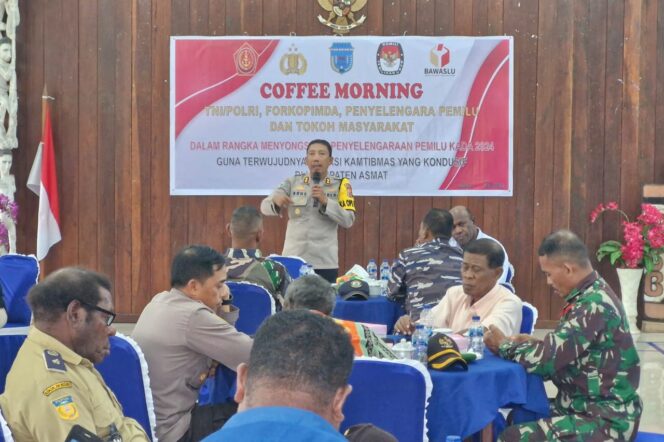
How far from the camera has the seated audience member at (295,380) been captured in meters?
1.18

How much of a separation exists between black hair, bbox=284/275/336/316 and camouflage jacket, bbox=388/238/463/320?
1.64 metres

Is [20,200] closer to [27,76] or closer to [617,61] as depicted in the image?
[27,76]

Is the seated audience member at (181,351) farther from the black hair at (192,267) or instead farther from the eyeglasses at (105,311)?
the eyeglasses at (105,311)

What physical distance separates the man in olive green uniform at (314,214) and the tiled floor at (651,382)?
169 cm

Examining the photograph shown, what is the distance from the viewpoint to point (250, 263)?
15.5 ft

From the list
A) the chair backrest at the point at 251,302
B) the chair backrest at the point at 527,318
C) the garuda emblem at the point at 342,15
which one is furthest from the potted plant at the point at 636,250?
the chair backrest at the point at 251,302

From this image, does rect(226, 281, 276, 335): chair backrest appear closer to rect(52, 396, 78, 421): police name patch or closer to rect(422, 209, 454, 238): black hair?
rect(422, 209, 454, 238): black hair

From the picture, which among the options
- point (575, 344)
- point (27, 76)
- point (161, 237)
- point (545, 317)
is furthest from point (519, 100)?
point (575, 344)

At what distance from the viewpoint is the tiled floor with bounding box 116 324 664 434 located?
17.0 ft

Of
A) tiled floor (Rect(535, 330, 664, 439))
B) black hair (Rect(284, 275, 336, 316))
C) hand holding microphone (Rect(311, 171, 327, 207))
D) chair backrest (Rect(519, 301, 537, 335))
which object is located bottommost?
tiled floor (Rect(535, 330, 664, 439))

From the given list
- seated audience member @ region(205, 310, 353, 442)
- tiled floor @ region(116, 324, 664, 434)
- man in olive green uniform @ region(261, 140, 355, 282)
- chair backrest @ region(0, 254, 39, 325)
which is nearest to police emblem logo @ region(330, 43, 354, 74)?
man in olive green uniform @ region(261, 140, 355, 282)

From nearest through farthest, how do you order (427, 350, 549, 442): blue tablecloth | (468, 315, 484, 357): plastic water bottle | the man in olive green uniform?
(427, 350, 549, 442): blue tablecloth
(468, 315, 484, 357): plastic water bottle
the man in olive green uniform

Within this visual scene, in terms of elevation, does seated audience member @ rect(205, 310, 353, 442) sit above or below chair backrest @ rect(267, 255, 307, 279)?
above

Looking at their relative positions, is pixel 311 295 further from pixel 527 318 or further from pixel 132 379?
pixel 527 318
